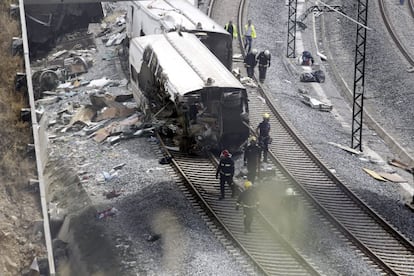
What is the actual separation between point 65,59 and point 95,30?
489 cm

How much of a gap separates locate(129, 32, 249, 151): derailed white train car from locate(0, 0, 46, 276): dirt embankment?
3918mm

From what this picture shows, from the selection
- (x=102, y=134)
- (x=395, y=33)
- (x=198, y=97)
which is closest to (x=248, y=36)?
(x=395, y=33)

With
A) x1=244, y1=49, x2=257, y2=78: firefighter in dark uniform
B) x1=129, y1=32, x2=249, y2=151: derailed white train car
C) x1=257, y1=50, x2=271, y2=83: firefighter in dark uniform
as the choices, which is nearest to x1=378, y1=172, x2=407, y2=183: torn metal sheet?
x1=129, y1=32, x2=249, y2=151: derailed white train car

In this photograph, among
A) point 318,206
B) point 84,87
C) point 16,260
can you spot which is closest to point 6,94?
point 84,87

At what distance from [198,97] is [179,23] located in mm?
5641

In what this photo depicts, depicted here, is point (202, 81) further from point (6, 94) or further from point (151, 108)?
point (6, 94)

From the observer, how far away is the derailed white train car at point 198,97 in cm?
2020

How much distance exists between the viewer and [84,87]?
27.5m

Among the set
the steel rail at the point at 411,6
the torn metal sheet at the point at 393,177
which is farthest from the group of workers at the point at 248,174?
the steel rail at the point at 411,6

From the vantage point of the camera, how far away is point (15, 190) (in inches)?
736

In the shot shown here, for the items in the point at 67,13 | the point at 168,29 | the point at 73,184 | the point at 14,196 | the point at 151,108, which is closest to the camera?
the point at 14,196

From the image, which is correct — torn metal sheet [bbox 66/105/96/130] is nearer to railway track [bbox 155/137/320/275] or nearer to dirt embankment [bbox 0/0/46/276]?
dirt embankment [bbox 0/0/46/276]

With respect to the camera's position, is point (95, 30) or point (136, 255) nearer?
point (136, 255)

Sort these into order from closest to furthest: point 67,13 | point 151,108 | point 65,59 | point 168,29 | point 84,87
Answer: point 151,108
point 168,29
point 84,87
point 65,59
point 67,13
